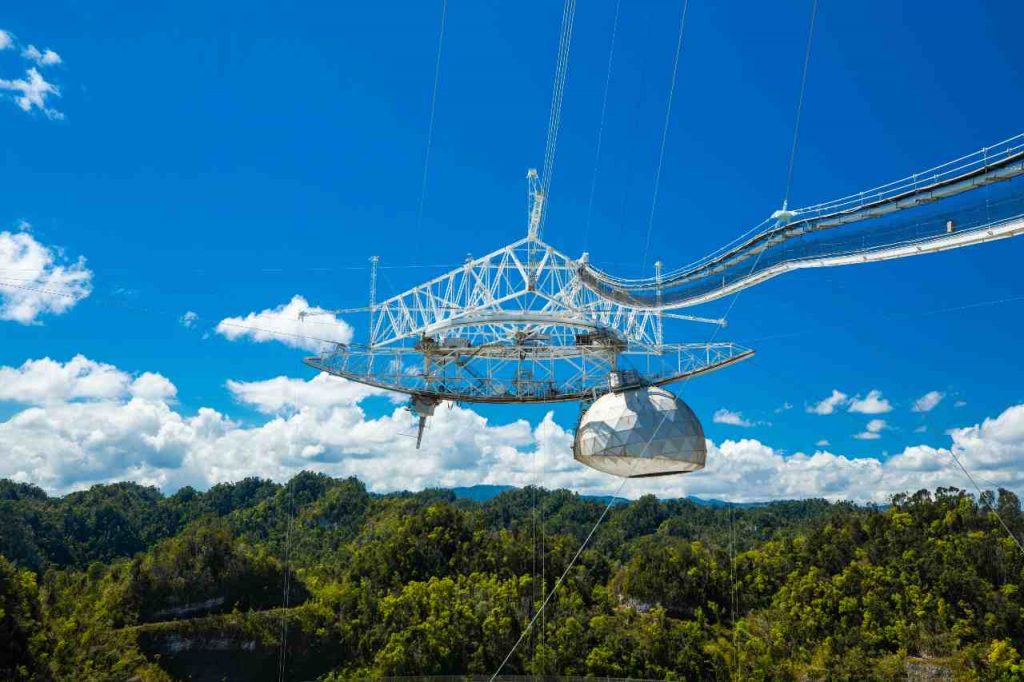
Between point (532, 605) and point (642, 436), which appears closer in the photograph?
point (642, 436)

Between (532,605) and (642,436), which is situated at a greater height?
(642,436)

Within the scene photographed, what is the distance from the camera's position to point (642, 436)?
16.4m

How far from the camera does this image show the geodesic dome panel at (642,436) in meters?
16.4

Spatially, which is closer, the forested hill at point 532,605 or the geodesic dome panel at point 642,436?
the geodesic dome panel at point 642,436

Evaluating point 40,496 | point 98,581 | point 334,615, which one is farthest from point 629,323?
point 40,496

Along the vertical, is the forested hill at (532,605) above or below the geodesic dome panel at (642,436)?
below

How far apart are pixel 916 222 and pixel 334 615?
33.1 meters

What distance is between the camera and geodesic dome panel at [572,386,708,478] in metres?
16.4

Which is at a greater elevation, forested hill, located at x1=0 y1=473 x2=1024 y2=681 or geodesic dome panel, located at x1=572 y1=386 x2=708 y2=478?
geodesic dome panel, located at x1=572 y1=386 x2=708 y2=478

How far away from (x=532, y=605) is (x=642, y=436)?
74.5 feet

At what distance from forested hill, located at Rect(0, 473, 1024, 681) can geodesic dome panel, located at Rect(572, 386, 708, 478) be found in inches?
708

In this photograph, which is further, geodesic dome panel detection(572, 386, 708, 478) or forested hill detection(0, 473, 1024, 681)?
forested hill detection(0, 473, 1024, 681)

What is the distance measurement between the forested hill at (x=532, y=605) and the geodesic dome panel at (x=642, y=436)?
59.0ft

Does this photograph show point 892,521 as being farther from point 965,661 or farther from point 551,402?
point 551,402
